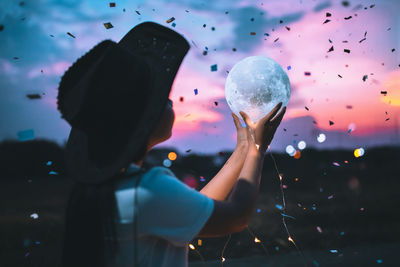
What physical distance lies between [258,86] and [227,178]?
2.75 ft

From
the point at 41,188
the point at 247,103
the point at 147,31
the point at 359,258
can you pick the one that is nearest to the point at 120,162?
the point at 147,31

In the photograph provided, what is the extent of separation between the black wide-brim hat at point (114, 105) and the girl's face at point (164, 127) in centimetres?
17

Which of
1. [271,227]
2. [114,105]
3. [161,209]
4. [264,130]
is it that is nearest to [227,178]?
[264,130]

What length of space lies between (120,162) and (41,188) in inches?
704

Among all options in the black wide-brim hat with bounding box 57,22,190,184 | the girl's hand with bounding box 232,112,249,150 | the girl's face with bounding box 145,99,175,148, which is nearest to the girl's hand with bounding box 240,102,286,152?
the girl's hand with bounding box 232,112,249,150

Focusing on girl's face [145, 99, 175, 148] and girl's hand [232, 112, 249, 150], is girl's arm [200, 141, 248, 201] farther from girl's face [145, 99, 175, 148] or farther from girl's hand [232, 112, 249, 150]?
girl's face [145, 99, 175, 148]

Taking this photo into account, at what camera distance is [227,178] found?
1.91 meters

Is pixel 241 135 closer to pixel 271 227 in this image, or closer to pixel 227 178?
pixel 227 178

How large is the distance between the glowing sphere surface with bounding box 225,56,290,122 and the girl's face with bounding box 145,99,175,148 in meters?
1.01

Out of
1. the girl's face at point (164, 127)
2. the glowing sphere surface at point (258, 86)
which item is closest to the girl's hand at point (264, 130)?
the girl's face at point (164, 127)

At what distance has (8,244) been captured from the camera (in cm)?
750

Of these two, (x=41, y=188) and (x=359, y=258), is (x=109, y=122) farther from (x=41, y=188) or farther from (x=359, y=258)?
(x=41, y=188)

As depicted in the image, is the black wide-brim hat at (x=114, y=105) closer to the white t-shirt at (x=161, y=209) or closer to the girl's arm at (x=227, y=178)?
the white t-shirt at (x=161, y=209)

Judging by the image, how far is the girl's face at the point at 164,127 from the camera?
1.51 m
